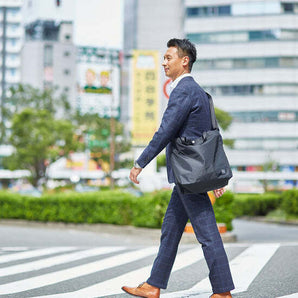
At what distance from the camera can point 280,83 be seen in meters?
70.4

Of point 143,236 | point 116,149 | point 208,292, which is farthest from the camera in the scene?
point 116,149

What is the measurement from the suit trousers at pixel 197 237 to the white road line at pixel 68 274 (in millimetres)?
1378

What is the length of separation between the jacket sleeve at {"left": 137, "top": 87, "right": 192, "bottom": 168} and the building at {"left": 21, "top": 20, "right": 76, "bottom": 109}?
294 ft

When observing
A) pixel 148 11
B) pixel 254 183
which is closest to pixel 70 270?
pixel 254 183

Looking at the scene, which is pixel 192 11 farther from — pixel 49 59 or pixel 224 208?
pixel 224 208

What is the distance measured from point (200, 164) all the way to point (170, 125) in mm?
311

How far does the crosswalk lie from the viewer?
476cm

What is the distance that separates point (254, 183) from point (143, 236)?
5904 centimetres

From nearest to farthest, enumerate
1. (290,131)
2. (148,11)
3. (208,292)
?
(208,292) < (290,131) < (148,11)

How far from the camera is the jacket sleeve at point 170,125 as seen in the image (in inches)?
150

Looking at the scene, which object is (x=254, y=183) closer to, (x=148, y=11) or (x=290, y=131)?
(x=290, y=131)

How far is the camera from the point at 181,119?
3826 mm

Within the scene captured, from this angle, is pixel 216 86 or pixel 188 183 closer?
pixel 188 183

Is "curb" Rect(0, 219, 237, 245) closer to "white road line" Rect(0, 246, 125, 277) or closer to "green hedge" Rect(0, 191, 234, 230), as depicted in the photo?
"green hedge" Rect(0, 191, 234, 230)
